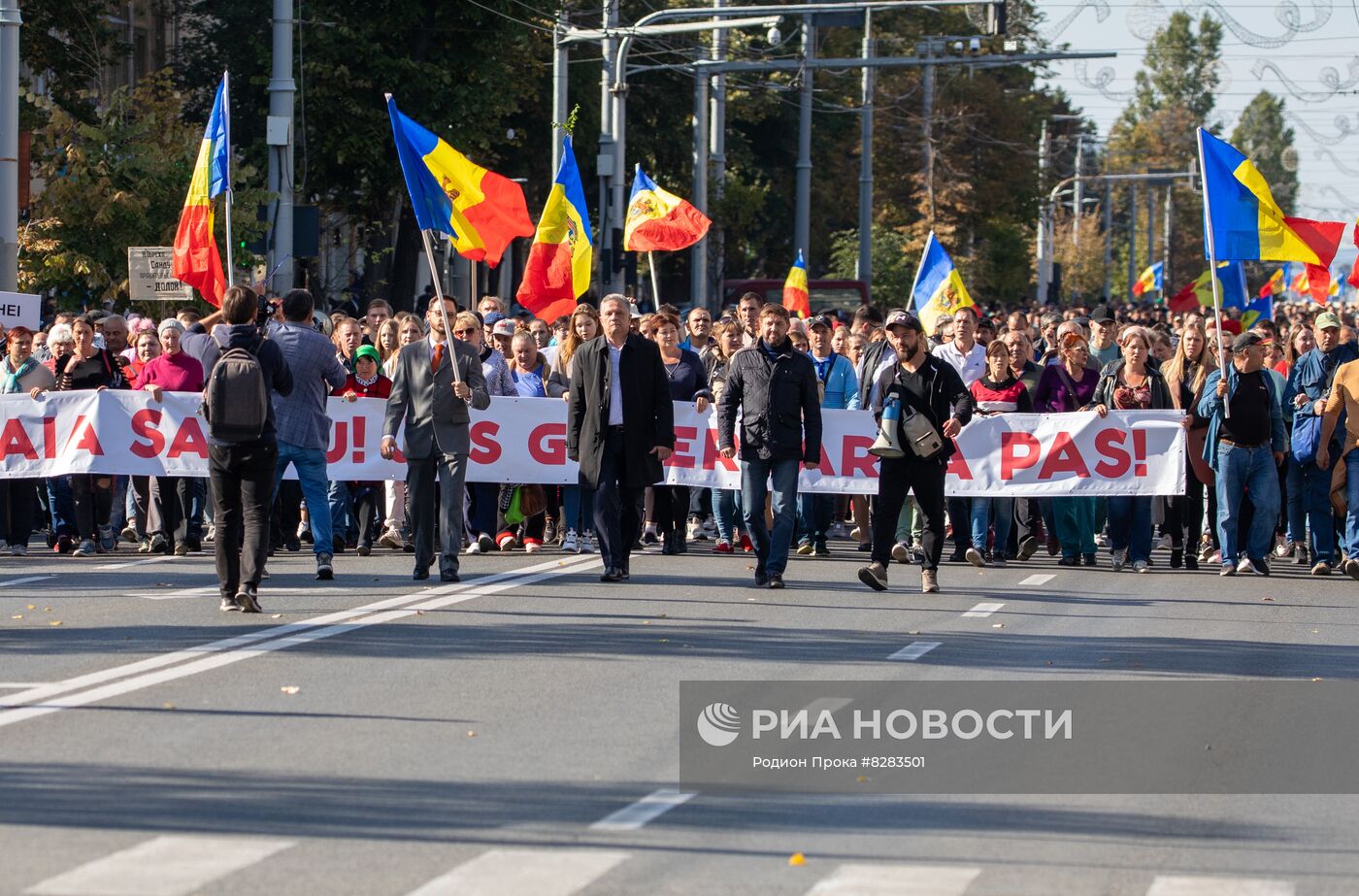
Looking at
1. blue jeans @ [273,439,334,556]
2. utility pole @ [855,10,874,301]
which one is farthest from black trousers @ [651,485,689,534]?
utility pole @ [855,10,874,301]

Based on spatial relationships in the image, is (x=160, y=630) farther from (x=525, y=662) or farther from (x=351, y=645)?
(x=525, y=662)

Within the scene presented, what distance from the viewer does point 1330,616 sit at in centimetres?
1362

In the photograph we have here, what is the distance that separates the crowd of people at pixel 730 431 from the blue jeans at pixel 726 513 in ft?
0.08

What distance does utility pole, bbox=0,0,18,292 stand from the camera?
66.2 feet

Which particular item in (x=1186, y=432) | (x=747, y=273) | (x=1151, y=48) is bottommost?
(x=1186, y=432)

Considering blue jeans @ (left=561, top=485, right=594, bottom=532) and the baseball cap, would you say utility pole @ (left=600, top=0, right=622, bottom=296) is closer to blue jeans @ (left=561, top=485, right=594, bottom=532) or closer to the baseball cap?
blue jeans @ (left=561, top=485, right=594, bottom=532)

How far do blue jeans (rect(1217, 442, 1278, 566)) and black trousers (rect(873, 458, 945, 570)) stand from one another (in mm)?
2881

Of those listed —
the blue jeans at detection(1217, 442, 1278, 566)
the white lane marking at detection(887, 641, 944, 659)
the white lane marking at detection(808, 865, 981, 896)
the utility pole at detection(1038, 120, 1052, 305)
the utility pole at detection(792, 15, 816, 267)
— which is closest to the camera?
the white lane marking at detection(808, 865, 981, 896)

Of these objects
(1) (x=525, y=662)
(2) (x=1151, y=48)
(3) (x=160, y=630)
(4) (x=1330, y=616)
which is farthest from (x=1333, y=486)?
(2) (x=1151, y=48)

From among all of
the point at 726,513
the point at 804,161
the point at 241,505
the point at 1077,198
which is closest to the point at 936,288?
the point at 726,513

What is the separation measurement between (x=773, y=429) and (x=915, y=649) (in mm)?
3240

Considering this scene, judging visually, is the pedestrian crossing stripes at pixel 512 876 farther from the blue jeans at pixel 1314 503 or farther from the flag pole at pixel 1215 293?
the blue jeans at pixel 1314 503

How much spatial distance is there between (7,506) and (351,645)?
21.5 feet

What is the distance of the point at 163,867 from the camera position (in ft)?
20.7
